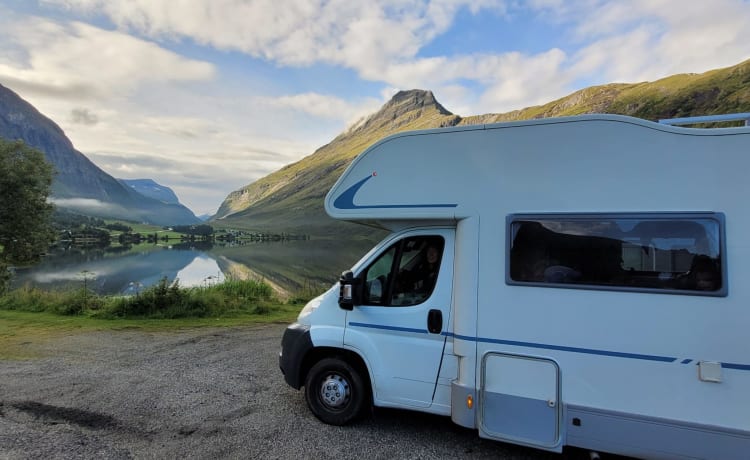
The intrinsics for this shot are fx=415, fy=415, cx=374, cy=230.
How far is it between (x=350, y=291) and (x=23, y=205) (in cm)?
2073

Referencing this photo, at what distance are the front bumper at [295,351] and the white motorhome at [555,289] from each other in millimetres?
54

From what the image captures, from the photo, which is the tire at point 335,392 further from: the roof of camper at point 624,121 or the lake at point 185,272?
the lake at point 185,272

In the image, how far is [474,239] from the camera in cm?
447

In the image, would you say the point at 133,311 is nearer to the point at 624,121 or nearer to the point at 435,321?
the point at 435,321

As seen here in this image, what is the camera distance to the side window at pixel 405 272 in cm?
485

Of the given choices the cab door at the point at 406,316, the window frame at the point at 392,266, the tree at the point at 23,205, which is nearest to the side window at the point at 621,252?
the cab door at the point at 406,316

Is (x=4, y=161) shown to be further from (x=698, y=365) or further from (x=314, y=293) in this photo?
(x=698, y=365)

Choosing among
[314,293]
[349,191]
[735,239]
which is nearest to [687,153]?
[735,239]

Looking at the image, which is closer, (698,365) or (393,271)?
(698,365)

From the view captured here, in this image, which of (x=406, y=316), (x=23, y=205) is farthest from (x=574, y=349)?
(x=23, y=205)

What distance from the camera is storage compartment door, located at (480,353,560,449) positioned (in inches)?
158

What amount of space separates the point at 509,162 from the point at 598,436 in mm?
2789

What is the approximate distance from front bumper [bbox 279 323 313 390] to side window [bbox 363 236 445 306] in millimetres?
937

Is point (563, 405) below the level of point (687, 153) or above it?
below
